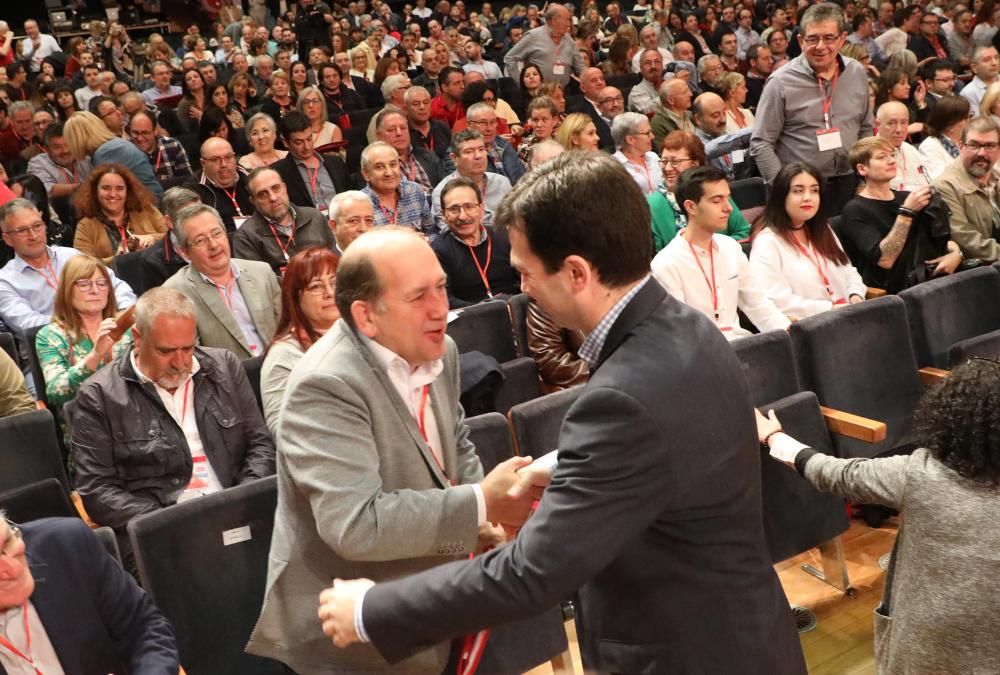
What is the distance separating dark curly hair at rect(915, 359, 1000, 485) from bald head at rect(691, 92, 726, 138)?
4.57 m

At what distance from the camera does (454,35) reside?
9.98 meters

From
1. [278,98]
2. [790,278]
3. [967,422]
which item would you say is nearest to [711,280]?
[790,278]

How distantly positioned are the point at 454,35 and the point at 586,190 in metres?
9.30

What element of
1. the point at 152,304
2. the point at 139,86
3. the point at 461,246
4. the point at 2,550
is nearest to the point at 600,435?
the point at 2,550

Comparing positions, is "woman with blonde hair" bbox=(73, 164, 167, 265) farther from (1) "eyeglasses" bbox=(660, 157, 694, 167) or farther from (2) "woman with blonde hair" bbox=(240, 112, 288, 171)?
(1) "eyeglasses" bbox=(660, 157, 694, 167)

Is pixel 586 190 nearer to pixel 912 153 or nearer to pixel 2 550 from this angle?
pixel 2 550

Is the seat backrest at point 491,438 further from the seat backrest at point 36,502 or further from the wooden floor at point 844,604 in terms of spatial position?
the seat backrest at point 36,502

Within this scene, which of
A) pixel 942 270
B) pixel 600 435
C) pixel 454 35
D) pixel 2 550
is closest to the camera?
pixel 600 435

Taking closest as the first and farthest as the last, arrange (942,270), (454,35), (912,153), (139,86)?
(942,270)
(912,153)
(139,86)
(454,35)

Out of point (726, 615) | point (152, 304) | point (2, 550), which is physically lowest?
point (726, 615)

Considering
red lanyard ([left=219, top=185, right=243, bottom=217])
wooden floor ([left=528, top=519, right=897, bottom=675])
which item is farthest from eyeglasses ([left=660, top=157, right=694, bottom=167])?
red lanyard ([left=219, top=185, right=243, bottom=217])

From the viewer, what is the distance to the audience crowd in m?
2.69

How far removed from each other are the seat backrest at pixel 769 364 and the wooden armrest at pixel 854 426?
147 millimetres

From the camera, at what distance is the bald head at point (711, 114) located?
6.12 meters
